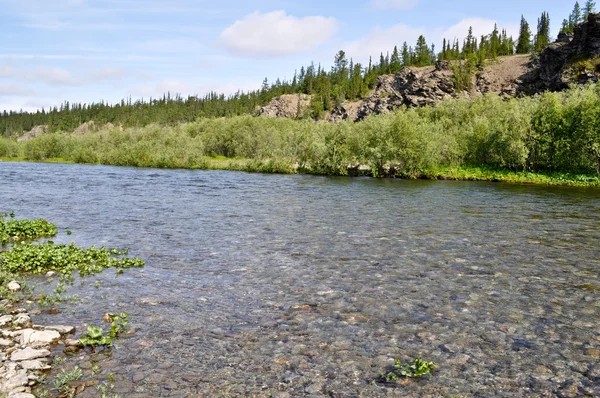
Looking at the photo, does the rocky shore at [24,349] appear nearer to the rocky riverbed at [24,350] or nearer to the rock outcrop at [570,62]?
the rocky riverbed at [24,350]

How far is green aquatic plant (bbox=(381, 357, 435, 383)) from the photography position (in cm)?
800

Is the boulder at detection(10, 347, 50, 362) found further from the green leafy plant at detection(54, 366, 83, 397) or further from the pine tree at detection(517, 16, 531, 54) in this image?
the pine tree at detection(517, 16, 531, 54)

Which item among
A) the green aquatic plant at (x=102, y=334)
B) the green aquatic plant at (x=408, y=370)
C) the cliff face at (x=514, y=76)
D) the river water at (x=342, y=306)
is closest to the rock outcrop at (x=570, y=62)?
the cliff face at (x=514, y=76)

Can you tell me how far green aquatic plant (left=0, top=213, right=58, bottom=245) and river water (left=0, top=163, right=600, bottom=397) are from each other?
1094 mm

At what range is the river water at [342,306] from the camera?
7.99 metres

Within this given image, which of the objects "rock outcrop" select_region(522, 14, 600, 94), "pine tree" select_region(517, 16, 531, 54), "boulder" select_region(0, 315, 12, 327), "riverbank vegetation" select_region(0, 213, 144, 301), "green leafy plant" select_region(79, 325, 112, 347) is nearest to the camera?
"green leafy plant" select_region(79, 325, 112, 347)

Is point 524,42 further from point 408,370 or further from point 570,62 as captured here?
point 408,370

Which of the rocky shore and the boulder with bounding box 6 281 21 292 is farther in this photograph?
the boulder with bounding box 6 281 21 292

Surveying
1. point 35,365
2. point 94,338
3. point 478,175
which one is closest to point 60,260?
point 94,338

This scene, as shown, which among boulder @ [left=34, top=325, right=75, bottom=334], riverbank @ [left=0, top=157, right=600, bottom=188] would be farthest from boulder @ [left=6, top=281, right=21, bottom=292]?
riverbank @ [left=0, top=157, right=600, bottom=188]

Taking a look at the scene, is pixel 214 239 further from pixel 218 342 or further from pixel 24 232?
pixel 218 342

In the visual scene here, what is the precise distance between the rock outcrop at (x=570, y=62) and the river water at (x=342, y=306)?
4627 inches

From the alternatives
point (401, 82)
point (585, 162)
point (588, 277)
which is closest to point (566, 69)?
point (401, 82)

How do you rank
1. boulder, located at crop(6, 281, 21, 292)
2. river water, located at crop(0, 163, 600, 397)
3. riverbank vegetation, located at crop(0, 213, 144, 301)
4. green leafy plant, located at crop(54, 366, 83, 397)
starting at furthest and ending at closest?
riverbank vegetation, located at crop(0, 213, 144, 301) → boulder, located at crop(6, 281, 21, 292) → river water, located at crop(0, 163, 600, 397) → green leafy plant, located at crop(54, 366, 83, 397)
